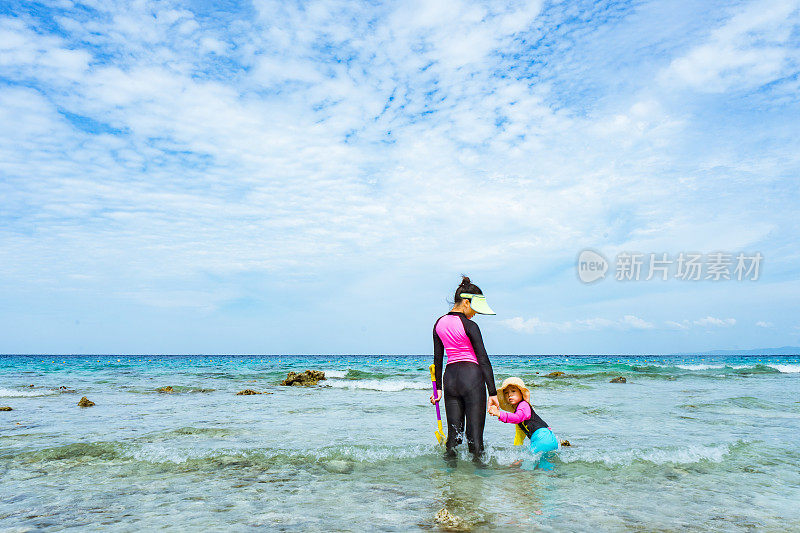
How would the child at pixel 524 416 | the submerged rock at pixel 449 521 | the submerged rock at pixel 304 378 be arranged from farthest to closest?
the submerged rock at pixel 304 378 < the child at pixel 524 416 < the submerged rock at pixel 449 521

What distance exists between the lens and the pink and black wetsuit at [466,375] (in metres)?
6.35

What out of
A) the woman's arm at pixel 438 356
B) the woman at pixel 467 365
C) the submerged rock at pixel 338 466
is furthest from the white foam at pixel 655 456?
the submerged rock at pixel 338 466

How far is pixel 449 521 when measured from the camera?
4.34 metres

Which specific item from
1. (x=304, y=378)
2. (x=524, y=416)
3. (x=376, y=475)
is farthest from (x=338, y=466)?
(x=304, y=378)

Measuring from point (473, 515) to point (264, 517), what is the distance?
6.41ft

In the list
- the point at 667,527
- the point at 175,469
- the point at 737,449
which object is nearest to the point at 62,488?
the point at 175,469

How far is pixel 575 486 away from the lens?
18.7ft

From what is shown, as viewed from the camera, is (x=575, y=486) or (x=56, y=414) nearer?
(x=575, y=486)

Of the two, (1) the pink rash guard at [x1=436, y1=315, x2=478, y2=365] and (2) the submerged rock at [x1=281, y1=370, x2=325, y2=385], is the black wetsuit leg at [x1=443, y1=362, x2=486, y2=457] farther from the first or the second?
(2) the submerged rock at [x1=281, y1=370, x2=325, y2=385]

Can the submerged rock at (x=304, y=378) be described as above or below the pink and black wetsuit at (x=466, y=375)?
below

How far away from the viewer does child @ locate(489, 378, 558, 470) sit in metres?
6.82

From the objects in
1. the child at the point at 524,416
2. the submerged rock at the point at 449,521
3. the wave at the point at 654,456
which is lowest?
the wave at the point at 654,456

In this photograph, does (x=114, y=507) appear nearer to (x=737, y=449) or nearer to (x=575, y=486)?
(x=575, y=486)

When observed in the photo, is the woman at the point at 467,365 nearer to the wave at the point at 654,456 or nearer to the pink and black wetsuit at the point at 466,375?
the pink and black wetsuit at the point at 466,375
